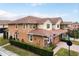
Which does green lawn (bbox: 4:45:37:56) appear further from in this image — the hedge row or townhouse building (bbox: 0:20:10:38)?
townhouse building (bbox: 0:20:10:38)

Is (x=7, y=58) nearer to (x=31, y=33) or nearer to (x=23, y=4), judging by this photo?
(x=31, y=33)

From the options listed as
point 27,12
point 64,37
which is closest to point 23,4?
point 27,12

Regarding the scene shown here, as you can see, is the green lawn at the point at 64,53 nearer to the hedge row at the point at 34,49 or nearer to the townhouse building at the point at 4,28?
the hedge row at the point at 34,49

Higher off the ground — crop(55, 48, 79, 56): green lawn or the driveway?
the driveway

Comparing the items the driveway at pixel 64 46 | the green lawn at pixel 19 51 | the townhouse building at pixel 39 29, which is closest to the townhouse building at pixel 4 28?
the townhouse building at pixel 39 29

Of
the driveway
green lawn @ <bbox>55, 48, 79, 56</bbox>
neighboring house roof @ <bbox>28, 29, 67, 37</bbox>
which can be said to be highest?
neighboring house roof @ <bbox>28, 29, 67, 37</bbox>

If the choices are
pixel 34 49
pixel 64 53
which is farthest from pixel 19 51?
pixel 64 53

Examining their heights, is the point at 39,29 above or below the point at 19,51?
above

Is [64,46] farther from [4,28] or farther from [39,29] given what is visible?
[4,28]

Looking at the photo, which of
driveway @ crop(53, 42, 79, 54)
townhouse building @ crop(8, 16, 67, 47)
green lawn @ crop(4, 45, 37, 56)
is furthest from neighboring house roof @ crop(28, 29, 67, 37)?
green lawn @ crop(4, 45, 37, 56)
